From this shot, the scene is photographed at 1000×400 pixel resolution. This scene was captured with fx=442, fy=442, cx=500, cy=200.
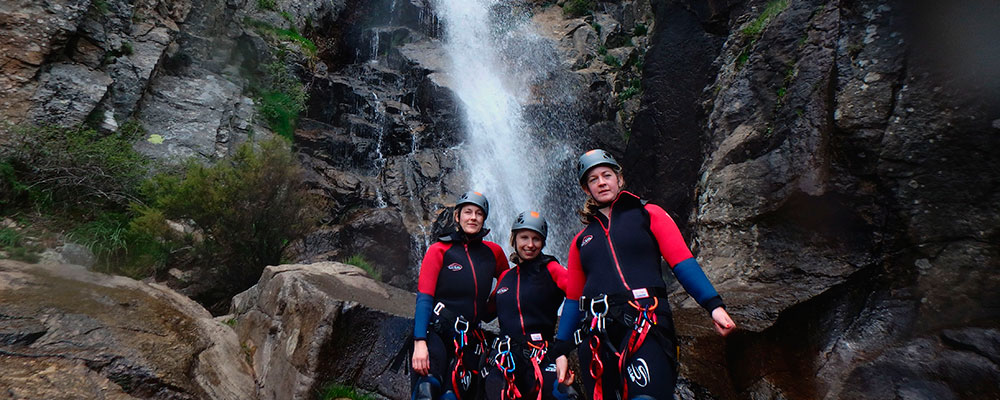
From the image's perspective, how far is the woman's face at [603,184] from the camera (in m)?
2.91

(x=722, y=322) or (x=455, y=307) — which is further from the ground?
(x=722, y=322)

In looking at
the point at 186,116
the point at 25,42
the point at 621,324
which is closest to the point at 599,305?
the point at 621,324

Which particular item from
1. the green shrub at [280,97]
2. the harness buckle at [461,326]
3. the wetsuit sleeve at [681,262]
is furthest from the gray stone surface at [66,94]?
the wetsuit sleeve at [681,262]

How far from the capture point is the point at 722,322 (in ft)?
7.32

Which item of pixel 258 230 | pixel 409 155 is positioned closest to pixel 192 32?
pixel 409 155

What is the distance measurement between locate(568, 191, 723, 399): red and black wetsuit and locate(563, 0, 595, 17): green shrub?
2233 centimetres

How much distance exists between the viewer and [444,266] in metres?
3.58

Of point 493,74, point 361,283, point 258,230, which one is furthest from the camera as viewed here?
point 493,74

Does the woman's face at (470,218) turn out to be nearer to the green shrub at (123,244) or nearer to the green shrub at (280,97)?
the green shrub at (123,244)

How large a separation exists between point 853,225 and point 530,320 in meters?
3.64

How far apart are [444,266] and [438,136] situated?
1284cm

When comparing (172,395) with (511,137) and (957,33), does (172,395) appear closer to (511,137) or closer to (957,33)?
(957,33)

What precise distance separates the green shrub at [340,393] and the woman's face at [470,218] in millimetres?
2303

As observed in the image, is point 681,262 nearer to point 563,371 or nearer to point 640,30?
point 563,371
